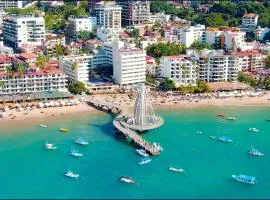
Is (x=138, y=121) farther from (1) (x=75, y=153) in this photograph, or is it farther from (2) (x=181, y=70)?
(2) (x=181, y=70)

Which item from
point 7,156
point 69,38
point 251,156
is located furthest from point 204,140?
point 69,38

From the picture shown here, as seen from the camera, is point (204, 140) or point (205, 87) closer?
point (204, 140)

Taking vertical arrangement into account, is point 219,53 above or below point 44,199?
above

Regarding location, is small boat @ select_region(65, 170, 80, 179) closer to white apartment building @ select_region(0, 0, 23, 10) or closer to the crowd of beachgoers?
the crowd of beachgoers

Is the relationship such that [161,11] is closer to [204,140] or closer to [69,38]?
[69,38]

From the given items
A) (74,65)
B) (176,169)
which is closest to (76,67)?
(74,65)
